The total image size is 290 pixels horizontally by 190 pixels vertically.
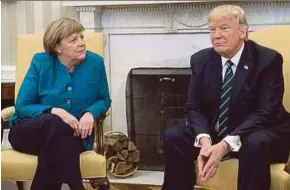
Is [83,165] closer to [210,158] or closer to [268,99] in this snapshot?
[210,158]

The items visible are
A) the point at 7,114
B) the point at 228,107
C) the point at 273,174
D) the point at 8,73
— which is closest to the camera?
the point at 273,174

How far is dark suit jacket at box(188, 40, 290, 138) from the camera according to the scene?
7.67 ft

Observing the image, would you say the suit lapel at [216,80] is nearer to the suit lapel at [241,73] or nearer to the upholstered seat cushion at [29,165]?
the suit lapel at [241,73]

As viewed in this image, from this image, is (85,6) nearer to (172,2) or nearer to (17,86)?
(172,2)

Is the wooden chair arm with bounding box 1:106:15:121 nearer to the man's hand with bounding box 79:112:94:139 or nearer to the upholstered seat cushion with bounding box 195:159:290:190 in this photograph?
the man's hand with bounding box 79:112:94:139

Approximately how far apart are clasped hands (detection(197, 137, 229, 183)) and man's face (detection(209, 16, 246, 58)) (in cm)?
41

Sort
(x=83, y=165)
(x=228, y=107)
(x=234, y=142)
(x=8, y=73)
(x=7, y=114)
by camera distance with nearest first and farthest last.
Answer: (x=234, y=142) → (x=228, y=107) → (x=83, y=165) → (x=7, y=114) → (x=8, y=73)

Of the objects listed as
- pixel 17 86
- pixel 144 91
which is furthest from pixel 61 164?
pixel 144 91

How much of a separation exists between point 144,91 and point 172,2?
2.03 ft

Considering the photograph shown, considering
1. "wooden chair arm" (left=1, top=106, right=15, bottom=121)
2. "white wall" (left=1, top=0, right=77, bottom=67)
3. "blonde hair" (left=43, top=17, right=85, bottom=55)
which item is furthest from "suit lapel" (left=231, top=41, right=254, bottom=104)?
"white wall" (left=1, top=0, right=77, bottom=67)

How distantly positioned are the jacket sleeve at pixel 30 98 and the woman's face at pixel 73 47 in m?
0.14

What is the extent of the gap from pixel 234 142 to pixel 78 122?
0.70m

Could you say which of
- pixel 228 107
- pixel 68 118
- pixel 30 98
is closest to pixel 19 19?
pixel 30 98

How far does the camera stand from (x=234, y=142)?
7.47 feet
